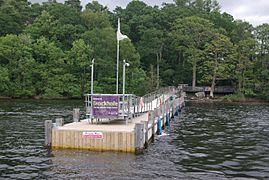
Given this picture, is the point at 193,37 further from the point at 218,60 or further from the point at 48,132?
the point at 48,132

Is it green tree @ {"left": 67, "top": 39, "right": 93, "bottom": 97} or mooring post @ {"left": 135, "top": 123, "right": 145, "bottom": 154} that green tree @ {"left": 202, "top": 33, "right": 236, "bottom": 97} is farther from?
mooring post @ {"left": 135, "top": 123, "right": 145, "bottom": 154}

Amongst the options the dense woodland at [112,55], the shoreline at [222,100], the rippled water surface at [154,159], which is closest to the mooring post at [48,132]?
the rippled water surface at [154,159]

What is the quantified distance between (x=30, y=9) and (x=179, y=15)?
36.7m

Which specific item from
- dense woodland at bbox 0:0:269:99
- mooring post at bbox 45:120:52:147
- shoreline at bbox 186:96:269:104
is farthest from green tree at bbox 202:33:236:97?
mooring post at bbox 45:120:52:147

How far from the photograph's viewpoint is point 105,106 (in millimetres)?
23609

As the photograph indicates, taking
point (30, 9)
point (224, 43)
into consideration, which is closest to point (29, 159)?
point (224, 43)

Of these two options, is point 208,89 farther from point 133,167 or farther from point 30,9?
point 133,167

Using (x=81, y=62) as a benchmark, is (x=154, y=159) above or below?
below

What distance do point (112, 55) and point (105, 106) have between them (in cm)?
5540

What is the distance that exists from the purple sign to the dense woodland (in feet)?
164

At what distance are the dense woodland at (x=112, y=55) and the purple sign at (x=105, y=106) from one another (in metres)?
49.9

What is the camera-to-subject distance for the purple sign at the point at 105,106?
23.3m

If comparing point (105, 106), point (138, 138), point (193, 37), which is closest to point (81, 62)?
point (193, 37)

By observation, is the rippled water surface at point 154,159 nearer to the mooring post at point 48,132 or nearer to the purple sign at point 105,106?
the mooring post at point 48,132
